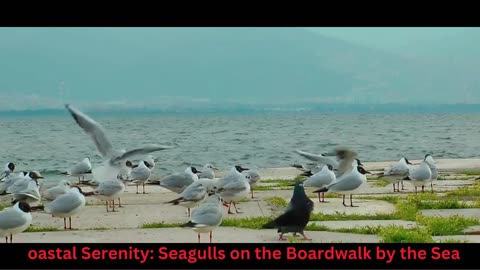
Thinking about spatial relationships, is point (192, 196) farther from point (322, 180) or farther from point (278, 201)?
point (322, 180)

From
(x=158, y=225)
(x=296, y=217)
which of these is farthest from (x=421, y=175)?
(x=158, y=225)

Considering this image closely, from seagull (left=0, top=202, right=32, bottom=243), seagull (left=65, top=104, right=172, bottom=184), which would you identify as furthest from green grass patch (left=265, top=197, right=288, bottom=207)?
seagull (left=0, top=202, right=32, bottom=243)

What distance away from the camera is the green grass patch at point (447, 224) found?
624cm

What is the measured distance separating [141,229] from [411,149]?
17.8 meters

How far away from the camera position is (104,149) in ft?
29.6

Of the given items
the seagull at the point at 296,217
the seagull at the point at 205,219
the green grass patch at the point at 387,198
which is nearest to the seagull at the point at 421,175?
the green grass patch at the point at 387,198

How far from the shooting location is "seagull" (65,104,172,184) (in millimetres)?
8555

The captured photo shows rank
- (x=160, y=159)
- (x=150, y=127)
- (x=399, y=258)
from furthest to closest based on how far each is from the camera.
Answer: (x=150, y=127) < (x=160, y=159) < (x=399, y=258)

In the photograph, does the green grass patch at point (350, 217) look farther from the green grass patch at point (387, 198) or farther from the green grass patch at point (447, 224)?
the green grass patch at point (387, 198)

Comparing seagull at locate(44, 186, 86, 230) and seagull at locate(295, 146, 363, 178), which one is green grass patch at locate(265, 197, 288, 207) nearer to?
seagull at locate(295, 146, 363, 178)

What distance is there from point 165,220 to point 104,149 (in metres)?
1.89

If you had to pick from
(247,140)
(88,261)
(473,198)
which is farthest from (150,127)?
(88,261)
